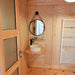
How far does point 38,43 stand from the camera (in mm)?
2697

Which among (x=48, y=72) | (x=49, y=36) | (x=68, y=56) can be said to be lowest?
(x=48, y=72)

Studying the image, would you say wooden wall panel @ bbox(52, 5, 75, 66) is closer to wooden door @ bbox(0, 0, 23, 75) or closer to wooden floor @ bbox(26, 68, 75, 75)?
wooden floor @ bbox(26, 68, 75, 75)

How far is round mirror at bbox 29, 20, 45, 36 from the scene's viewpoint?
102 inches

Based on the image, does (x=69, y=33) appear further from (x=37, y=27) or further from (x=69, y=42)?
(x=37, y=27)

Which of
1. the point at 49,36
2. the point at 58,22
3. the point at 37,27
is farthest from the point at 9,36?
the point at 58,22

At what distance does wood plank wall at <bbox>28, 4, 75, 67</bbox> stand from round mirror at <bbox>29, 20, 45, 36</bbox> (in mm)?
116

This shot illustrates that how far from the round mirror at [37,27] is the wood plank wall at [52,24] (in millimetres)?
116

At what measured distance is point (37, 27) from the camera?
2.62 metres

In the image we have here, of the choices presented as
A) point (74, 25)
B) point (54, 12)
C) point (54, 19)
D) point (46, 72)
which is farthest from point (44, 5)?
point (46, 72)

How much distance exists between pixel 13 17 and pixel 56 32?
1.56 m

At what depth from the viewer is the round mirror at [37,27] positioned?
2.59 meters

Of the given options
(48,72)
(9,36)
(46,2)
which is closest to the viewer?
(9,36)

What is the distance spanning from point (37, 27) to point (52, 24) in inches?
19.5

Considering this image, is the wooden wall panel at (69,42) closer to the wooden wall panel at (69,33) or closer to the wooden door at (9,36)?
the wooden wall panel at (69,33)
